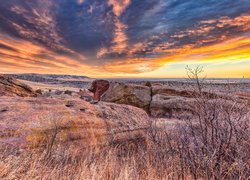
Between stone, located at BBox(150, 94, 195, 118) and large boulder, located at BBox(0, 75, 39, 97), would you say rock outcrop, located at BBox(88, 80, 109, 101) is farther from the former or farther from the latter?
large boulder, located at BBox(0, 75, 39, 97)

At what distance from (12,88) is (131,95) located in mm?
6719

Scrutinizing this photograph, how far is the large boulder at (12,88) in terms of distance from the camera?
8266 mm

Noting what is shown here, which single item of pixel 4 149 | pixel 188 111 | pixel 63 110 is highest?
pixel 63 110

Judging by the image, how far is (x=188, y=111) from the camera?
12.0 metres

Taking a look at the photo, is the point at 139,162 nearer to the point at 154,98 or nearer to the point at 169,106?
the point at 169,106

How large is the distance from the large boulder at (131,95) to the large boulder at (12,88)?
5.72m

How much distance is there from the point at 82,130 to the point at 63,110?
1.71 ft

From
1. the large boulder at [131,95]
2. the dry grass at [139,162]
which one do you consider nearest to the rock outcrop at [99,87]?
the large boulder at [131,95]

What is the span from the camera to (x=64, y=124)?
5.06 meters

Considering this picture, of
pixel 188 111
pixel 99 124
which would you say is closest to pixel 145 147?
pixel 99 124

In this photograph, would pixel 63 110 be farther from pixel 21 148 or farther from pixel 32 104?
pixel 21 148

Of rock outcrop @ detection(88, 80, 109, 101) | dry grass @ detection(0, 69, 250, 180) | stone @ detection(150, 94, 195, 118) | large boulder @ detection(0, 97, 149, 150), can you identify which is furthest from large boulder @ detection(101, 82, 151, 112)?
dry grass @ detection(0, 69, 250, 180)

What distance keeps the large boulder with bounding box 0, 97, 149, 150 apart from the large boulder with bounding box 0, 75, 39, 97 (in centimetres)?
296

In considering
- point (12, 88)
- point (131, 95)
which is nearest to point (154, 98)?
point (131, 95)
